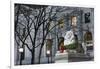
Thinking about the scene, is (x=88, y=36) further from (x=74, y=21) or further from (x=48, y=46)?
(x=48, y=46)

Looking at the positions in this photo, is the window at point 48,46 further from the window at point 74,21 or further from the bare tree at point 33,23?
the window at point 74,21

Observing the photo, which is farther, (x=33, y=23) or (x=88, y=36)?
(x=88, y=36)

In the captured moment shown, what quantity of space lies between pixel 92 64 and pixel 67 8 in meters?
0.56

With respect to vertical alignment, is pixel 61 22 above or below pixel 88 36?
above

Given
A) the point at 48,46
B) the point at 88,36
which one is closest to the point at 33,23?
the point at 48,46

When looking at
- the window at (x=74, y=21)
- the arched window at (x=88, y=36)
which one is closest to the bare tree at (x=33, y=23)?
the window at (x=74, y=21)

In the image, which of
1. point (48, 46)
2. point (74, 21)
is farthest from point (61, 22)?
point (48, 46)

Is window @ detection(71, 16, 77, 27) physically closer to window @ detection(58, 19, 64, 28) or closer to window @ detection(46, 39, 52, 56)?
window @ detection(58, 19, 64, 28)

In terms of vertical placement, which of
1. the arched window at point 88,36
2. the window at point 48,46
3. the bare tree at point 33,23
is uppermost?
the bare tree at point 33,23

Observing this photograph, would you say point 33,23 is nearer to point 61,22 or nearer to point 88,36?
point 61,22

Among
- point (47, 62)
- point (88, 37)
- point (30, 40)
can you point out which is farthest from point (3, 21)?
point (88, 37)

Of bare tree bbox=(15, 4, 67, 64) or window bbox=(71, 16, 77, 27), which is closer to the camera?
bare tree bbox=(15, 4, 67, 64)

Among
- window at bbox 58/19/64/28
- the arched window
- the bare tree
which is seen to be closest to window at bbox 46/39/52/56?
the bare tree
